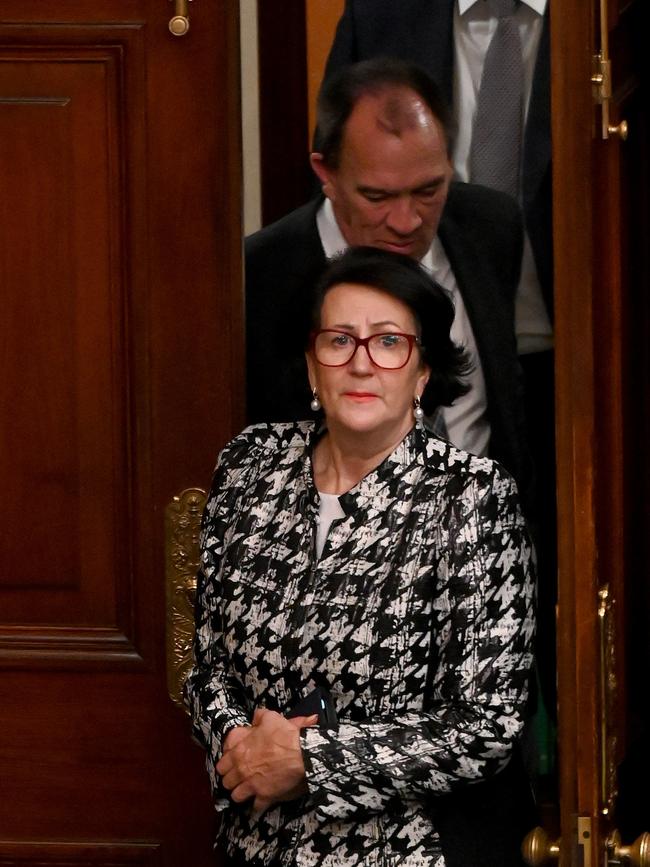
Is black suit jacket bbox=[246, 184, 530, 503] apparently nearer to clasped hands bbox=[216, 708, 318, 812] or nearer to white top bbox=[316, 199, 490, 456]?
white top bbox=[316, 199, 490, 456]

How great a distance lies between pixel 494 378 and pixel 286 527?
0.76m

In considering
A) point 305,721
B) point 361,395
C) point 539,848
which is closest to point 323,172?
point 361,395

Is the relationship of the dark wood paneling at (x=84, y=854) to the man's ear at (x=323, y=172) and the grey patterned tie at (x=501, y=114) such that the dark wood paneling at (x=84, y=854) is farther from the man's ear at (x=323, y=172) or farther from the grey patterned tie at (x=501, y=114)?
the grey patterned tie at (x=501, y=114)

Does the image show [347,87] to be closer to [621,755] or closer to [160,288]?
[160,288]

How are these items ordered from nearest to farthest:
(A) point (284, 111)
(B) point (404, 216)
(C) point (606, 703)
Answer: (C) point (606, 703) → (B) point (404, 216) → (A) point (284, 111)

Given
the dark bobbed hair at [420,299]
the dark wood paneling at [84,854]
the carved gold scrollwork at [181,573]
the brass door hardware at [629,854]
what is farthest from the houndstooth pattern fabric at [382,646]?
the dark wood paneling at [84,854]

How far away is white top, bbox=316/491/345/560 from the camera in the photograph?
93.7 inches

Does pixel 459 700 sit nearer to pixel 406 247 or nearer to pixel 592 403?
pixel 592 403

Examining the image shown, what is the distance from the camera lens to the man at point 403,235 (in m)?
2.92

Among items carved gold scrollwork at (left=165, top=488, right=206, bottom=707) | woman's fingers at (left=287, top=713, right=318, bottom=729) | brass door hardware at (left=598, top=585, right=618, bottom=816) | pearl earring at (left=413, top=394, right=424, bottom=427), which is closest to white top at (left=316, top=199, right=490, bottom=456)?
carved gold scrollwork at (left=165, top=488, right=206, bottom=707)

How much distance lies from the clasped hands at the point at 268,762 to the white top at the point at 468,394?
929mm

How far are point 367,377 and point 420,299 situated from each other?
15 cm

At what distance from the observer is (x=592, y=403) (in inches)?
86.2

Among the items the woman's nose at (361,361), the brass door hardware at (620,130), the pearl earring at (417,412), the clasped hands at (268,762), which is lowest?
the clasped hands at (268,762)
